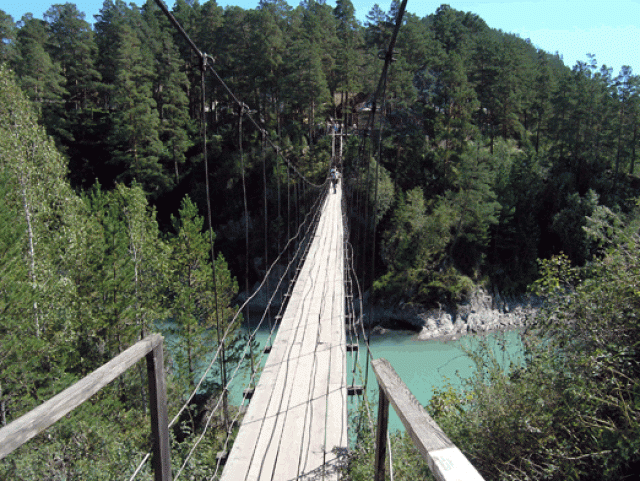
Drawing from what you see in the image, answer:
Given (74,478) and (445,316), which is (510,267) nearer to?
(445,316)

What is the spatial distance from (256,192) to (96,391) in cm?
1882

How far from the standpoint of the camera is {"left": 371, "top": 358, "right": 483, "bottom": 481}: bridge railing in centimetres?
52

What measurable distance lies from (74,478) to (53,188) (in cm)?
552

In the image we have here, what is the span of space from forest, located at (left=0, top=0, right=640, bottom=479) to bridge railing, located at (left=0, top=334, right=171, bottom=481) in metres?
2.58

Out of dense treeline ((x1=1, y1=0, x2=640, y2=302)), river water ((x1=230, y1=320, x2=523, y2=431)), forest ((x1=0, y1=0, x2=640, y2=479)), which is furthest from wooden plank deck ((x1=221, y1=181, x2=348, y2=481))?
dense treeline ((x1=1, y1=0, x2=640, y2=302))

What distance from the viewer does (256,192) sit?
1922 cm

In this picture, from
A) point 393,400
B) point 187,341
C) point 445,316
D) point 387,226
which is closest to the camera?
point 393,400

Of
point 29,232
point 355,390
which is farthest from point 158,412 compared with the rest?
point 29,232

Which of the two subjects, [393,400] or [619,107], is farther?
[619,107]

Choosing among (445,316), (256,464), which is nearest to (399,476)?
(256,464)

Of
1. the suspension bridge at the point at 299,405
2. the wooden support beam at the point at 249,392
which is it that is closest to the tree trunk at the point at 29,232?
the suspension bridge at the point at 299,405

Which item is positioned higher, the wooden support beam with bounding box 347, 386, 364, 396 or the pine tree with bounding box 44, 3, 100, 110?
the pine tree with bounding box 44, 3, 100, 110

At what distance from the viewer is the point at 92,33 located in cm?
2155

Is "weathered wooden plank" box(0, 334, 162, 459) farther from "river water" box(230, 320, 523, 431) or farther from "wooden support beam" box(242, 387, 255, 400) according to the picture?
"river water" box(230, 320, 523, 431)
